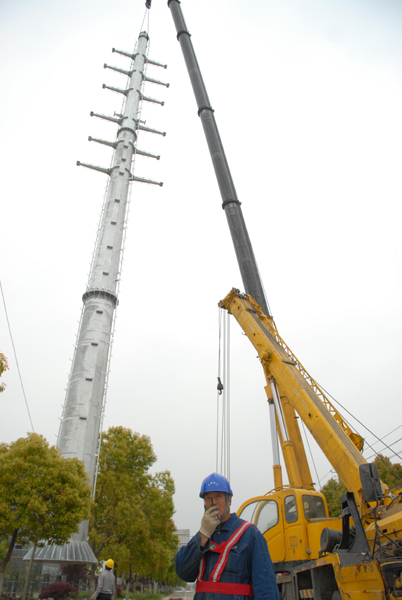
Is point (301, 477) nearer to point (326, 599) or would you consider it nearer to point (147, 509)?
point (326, 599)

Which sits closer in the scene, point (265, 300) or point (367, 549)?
point (367, 549)

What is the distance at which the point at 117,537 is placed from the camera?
23.7 m

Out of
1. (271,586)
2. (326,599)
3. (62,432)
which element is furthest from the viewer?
(62,432)

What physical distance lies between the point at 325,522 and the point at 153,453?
21.5 metres

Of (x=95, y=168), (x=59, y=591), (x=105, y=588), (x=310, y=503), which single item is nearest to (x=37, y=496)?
(x=105, y=588)

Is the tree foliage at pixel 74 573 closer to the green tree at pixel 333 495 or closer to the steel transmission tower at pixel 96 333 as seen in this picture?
the steel transmission tower at pixel 96 333

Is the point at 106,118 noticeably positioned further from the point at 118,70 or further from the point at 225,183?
the point at 225,183

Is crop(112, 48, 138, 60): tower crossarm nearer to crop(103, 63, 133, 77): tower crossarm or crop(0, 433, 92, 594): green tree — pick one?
crop(103, 63, 133, 77): tower crossarm

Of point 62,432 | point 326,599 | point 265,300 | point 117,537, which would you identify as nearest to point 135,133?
point 62,432

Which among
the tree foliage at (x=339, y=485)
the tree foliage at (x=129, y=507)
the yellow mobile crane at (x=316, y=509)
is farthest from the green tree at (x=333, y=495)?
the yellow mobile crane at (x=316, y=509)

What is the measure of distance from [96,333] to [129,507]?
10.1m

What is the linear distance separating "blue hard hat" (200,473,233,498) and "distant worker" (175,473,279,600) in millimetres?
16

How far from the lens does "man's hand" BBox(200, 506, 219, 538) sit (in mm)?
2854

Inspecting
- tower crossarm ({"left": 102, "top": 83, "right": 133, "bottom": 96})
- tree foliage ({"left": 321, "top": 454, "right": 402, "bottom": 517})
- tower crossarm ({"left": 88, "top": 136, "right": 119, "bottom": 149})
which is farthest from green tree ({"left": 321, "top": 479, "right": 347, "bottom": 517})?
tower crossarm ({"left": 102, "top": 83, "right": 133, "bottom": 96})
